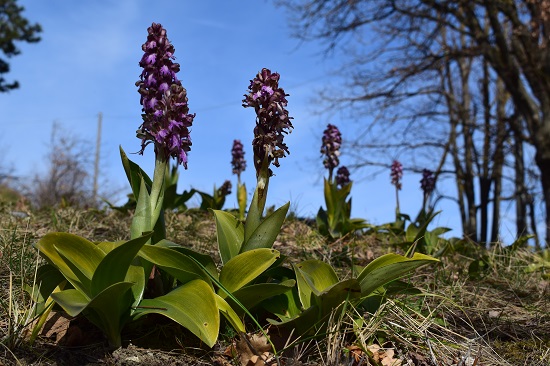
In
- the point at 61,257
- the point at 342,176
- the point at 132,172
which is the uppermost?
the point at 342,176

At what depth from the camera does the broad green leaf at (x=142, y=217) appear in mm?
2428

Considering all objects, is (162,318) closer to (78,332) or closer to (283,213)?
(78,332)

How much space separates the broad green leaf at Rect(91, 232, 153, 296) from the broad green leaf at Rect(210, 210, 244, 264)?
45 centimetres

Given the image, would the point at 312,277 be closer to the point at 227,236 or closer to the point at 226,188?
the point at 227,236

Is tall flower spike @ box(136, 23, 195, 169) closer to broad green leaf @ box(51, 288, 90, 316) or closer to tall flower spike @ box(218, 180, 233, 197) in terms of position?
broad green leaf @ box(51, 288, 90, 316)

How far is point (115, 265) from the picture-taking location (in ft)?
7.23

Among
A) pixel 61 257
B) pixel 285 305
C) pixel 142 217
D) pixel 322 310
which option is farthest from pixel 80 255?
pixel 322 310

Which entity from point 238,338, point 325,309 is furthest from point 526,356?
point 238,338

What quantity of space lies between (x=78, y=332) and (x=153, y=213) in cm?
59

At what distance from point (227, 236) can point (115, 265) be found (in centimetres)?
57

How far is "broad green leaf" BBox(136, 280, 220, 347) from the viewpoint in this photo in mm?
2180

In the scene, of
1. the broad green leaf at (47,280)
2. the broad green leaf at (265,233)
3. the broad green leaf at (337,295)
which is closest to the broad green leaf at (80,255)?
the broad green leaf at (47,280)

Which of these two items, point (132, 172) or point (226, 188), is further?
point (226, 188)

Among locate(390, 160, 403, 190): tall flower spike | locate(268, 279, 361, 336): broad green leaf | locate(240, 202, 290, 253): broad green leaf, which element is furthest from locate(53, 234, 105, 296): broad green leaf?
locate(390, 160, 403, 190): tall flower spike
